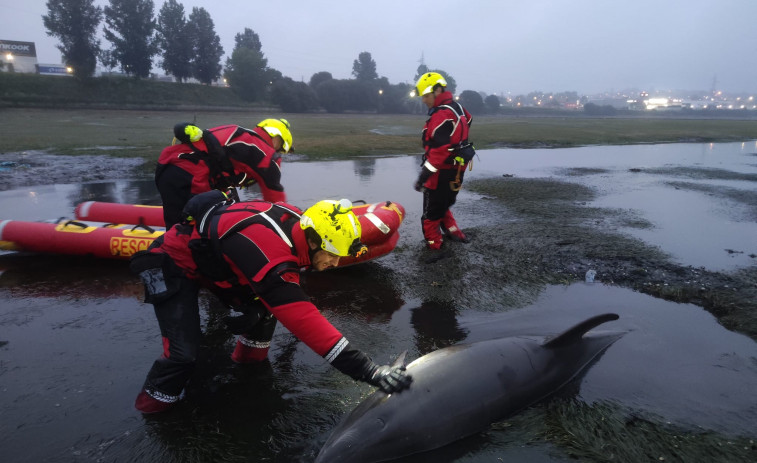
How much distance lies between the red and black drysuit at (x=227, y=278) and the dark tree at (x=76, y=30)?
58331mm

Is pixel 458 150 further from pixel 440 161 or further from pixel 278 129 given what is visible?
pixel 278 129

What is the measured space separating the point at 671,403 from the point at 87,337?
18.0ft

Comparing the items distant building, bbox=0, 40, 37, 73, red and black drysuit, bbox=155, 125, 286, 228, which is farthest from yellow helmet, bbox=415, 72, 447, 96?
distant building, bbox=0, 40, 37, 73

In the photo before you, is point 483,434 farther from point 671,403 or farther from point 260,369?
point 260,369

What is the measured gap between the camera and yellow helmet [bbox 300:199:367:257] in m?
3.16

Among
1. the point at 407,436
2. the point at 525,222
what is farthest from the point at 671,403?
the point at 525,222

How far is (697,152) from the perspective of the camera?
23.9 metres

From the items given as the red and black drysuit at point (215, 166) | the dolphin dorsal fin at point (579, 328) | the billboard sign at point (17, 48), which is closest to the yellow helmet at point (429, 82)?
the red and black drysuit at point (215, 166)

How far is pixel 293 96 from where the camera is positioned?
55.3 m

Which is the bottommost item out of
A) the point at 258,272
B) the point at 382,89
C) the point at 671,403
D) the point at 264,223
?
the point at 671,403

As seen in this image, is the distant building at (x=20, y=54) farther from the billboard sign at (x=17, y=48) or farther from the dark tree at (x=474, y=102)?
the dark tree at (x=474, y=102)

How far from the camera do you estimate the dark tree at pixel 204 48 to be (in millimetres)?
60688

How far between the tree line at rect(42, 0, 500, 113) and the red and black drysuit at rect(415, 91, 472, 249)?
51451mm

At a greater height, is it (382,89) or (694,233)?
(382,89)
